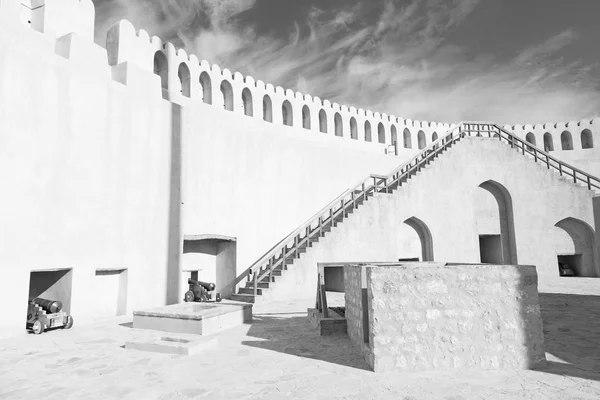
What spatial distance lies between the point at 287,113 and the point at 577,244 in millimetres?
17666

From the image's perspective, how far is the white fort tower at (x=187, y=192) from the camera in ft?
28.7

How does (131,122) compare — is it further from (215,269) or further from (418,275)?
(418,275)

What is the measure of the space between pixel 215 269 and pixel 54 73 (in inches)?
308

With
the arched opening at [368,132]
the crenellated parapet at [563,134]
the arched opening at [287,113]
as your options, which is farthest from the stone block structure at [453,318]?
the crenellated parapet at [563,134]

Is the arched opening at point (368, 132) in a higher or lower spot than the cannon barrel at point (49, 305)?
higher

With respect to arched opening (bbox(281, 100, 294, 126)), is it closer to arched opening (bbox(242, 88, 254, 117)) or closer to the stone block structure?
arched opening (bbox(242, 88, 254, 117))

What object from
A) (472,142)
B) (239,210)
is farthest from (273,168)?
(472,142)

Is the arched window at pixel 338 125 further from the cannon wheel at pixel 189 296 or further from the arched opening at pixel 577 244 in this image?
the cannon wheel at pixel 189 296

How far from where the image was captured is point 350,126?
30109mm

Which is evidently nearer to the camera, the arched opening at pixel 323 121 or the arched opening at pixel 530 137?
the arched opening at pixel 323 121

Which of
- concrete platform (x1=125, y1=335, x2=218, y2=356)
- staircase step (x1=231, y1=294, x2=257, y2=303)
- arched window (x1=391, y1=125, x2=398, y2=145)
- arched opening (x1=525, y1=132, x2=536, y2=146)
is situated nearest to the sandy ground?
concrete platform (x1=125, y1=335, x2=218, y2=356)

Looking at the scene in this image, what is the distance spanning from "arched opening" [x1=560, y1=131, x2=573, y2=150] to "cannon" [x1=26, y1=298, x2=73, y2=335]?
3557cm

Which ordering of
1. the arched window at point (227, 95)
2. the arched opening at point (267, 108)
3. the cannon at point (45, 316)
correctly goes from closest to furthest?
the cannon at point (45, 316), the arched window at point (227, 95), the arched opening at point (267, 108)

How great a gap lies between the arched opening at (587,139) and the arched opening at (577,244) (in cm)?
1706
